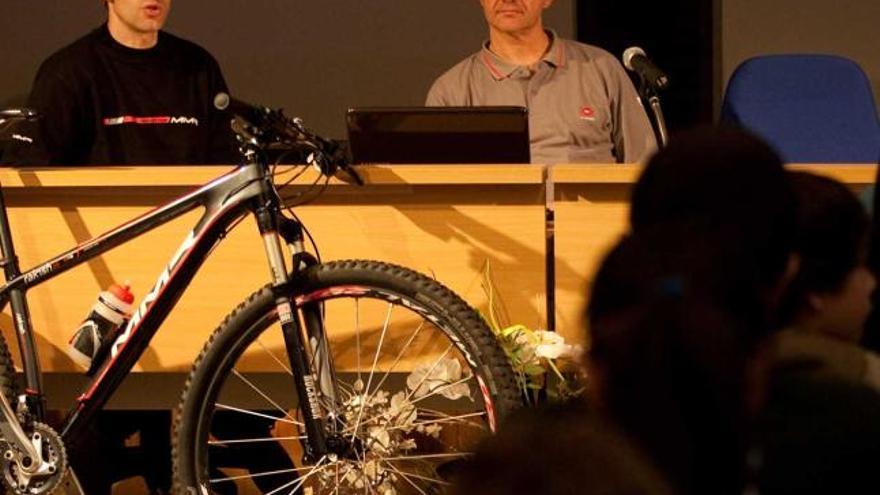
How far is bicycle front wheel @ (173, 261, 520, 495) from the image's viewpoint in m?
2.36

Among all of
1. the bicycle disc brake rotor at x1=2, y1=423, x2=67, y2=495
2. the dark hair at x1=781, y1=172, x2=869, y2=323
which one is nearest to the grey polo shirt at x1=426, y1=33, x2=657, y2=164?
the bicycle disc brake rotor at x1=2, y1=423, x2=67, y2=495

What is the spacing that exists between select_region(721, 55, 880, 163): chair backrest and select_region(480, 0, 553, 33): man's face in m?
0.50

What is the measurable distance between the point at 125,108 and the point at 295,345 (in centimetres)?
120

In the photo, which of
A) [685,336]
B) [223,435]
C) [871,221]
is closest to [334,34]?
[223,435]

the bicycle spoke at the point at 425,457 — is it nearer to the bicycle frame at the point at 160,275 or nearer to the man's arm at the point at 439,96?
the bicycle frame at the point at 160,275

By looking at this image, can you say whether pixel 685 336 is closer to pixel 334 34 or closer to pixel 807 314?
pixel 807 314

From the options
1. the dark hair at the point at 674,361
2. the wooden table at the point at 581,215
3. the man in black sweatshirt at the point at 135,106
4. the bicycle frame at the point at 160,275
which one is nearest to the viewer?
the dark hair at the point at 674,361

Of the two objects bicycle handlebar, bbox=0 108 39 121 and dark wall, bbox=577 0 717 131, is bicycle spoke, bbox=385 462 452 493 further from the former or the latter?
dark wall, bbox=577 0 717 131

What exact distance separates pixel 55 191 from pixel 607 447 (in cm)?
203

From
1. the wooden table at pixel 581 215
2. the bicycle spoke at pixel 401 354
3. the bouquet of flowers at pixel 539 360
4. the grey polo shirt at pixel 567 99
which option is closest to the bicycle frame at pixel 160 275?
the bicycle spoke at pixel 401 354

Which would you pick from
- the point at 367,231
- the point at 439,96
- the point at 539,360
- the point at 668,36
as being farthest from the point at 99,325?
the point at 668,36

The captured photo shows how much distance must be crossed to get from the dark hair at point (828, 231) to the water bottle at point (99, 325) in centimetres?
146

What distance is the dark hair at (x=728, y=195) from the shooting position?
1.12 meters

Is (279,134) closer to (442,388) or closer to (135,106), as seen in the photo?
(442,388)
